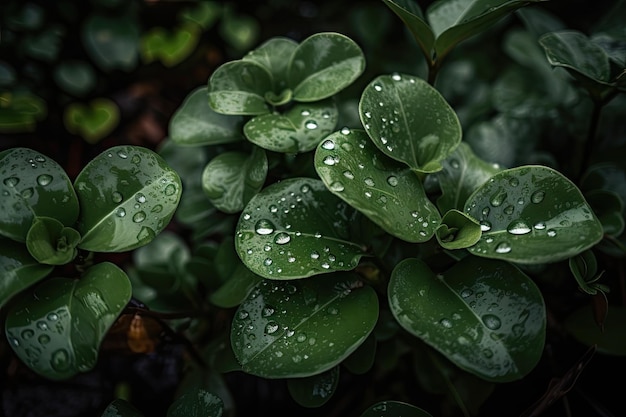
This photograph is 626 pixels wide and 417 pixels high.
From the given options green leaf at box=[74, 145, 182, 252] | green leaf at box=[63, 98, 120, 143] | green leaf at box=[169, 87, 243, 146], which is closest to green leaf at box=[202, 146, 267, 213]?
green leaf at box=[169, 87, 243, 146]

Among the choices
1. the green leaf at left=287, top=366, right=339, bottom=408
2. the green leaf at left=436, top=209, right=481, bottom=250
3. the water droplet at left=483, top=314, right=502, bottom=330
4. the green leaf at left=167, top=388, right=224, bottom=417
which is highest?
the green leaf at left=436, top=209, right=481, bottom=250

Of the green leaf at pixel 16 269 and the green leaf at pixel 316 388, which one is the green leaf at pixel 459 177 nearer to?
the green leaf at pixel 316 388

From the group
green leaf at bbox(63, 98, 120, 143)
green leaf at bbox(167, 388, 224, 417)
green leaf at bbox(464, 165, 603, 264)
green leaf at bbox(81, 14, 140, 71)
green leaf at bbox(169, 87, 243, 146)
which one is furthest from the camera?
green leaf at bbox(63, 98, 120, 143)

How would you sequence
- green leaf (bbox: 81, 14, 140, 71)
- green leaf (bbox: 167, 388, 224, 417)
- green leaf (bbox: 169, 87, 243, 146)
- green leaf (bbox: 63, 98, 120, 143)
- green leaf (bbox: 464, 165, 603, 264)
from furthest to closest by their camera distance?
green leaf (bbox: 63, 98, 120, 143) → green leaf (bbox: 81, 14, 140, 71) → green leaf (bbox: 169, 87, 243, 146) → green leaf (bbox: 167, 388, 224, 417) → green leaf (bbox: 464, 165, 603, 264)

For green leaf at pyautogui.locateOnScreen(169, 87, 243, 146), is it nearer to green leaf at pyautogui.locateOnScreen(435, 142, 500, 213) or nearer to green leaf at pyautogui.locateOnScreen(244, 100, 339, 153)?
green leaf at pyautogui.locateOnScreen(244, 100, 339, 153)

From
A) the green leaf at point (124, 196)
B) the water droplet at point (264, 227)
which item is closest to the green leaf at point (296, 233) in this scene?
the water droplet at point (264, 227)

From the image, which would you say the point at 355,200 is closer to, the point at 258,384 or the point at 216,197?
the point at 216,197

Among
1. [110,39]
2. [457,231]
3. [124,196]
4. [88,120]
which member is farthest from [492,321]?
[88,120]

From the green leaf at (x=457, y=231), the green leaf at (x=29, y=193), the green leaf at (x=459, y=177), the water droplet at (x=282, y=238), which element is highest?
the green leaf at (x=29, y=193)
